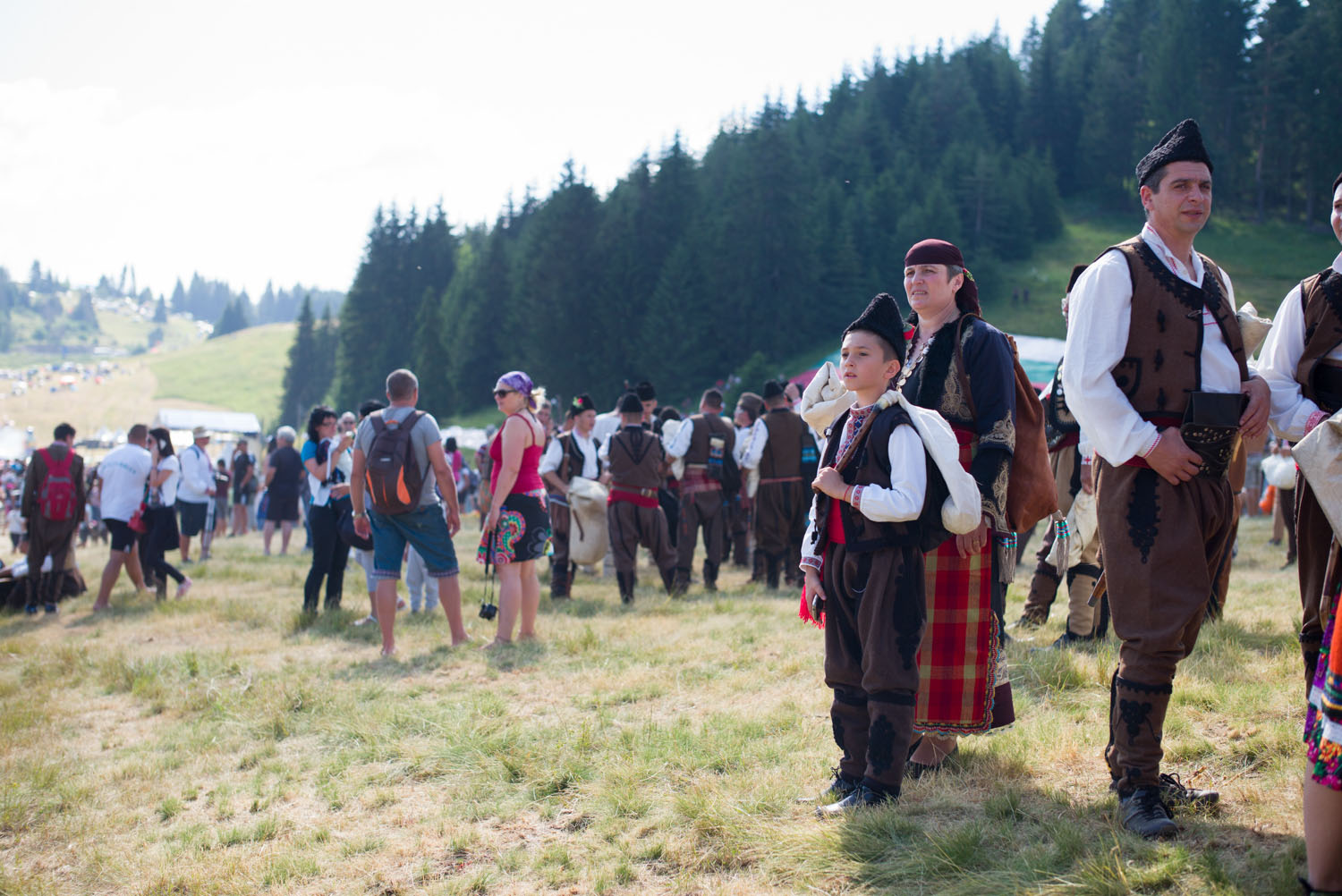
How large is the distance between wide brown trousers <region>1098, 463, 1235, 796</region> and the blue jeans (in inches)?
202

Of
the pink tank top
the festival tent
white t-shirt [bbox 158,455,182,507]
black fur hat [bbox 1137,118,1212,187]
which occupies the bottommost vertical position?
white t-shirt [bbox 158,455,182,507]

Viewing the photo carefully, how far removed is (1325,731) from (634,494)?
293 inches

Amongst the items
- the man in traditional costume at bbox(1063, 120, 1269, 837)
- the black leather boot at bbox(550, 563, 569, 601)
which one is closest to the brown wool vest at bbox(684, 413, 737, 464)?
the black leather boot at bbox(550, 563, 569, 601)

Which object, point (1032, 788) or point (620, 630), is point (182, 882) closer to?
point (1032, 788)

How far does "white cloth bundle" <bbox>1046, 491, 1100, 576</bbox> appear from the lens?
233 inches

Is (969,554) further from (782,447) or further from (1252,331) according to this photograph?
(782,447)

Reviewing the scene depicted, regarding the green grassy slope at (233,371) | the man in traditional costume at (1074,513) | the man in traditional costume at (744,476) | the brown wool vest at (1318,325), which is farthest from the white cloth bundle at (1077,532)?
the green grassy slope at (233,371)

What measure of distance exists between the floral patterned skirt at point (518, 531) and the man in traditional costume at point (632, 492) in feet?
6.96

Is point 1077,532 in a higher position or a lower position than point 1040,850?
higher

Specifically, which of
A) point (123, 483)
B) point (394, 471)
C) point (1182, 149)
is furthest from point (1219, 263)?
point (1182, 149)

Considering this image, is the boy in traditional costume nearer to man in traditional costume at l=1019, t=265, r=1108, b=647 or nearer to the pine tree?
man in traditional costume at l=1019, t=265, r=1108, b=647

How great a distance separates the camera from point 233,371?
13862cm

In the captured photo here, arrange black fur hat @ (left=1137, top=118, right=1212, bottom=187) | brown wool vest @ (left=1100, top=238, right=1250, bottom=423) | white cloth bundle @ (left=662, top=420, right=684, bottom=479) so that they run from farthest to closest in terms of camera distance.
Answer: white cloth bundle @ (left=662, top=420, right=684, bottom=479) < black fur hat @ (left=1137, top=118, right=1212, bottom=187) < brown wool vest @ (left=1100, top=238, right=1250, bottom=423)

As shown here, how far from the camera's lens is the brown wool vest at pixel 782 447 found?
10.3m
